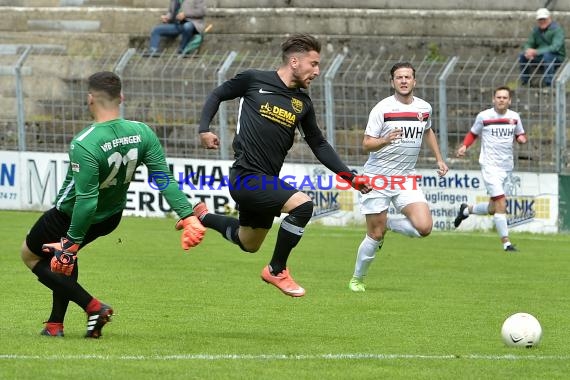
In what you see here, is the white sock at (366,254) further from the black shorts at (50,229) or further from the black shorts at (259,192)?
the black shorts at (50,229)

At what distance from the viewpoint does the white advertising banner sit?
21031 mm

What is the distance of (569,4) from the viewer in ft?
88.8

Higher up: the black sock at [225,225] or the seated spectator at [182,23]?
the seated spectator at [182,23]

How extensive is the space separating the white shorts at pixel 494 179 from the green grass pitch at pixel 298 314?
2.88 feet

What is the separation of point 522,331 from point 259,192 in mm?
2400

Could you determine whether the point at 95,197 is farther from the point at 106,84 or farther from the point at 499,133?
the point at 499,133

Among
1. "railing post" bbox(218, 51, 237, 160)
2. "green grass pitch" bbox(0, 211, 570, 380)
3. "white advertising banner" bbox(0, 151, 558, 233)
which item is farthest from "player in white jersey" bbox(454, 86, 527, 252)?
"railing post" bbox(218, 51, 237, 160)

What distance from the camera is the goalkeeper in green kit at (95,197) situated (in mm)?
8734

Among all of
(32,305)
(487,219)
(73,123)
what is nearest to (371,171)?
(32,305)

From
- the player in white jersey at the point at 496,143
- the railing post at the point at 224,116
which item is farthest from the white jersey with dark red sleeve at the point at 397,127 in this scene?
the railing post at the point at 224,116

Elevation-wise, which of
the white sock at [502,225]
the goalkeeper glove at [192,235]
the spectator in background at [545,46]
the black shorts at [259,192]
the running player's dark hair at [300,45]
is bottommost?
the white sock at [502,225]

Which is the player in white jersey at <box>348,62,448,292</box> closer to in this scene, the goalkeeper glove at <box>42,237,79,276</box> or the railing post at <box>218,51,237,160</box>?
the goalkeeper glove at <box>42,237,79,276</box>

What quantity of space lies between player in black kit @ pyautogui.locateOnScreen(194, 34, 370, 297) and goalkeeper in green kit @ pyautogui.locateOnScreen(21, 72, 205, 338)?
4.22 ft

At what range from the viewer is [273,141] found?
10.5 m
